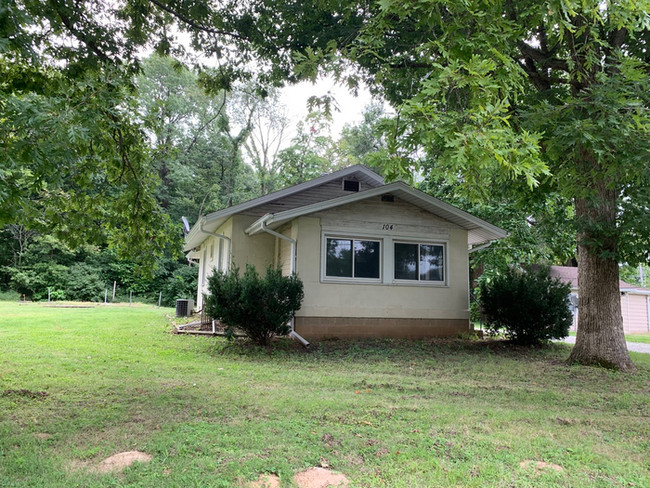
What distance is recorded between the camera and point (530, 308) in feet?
34.6

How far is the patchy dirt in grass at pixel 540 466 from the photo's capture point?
3.51 m

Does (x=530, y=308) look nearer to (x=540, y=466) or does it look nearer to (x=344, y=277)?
(x=344, y=277)

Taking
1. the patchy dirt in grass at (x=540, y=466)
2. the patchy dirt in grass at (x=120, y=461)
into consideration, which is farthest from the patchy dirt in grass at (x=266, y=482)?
the patchy dirt in grass at (x=540, y=466)

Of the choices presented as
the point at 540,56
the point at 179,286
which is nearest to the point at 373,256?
the point at 540,56

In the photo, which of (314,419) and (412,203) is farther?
(412,203)

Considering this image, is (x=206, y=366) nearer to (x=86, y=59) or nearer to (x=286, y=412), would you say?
(x=286, y=412)

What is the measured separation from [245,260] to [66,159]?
9.00 metres

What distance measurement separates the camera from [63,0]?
6016mm

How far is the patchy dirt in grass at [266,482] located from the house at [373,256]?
756cm

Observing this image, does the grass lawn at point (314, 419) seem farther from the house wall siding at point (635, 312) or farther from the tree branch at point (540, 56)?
the house wall siding at point (635, 312)

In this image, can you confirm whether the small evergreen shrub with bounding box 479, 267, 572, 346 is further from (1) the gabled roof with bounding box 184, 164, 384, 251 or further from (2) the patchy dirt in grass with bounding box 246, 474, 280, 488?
(2) the patchy dirt in grass with bounding box 246, 474, 280, 488

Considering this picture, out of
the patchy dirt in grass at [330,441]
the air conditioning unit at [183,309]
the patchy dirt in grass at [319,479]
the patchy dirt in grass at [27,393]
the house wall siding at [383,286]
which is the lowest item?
the patchy dirt in grass at [319,479]

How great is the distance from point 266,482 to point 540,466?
2.12m

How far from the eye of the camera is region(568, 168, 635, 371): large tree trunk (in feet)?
27.2
